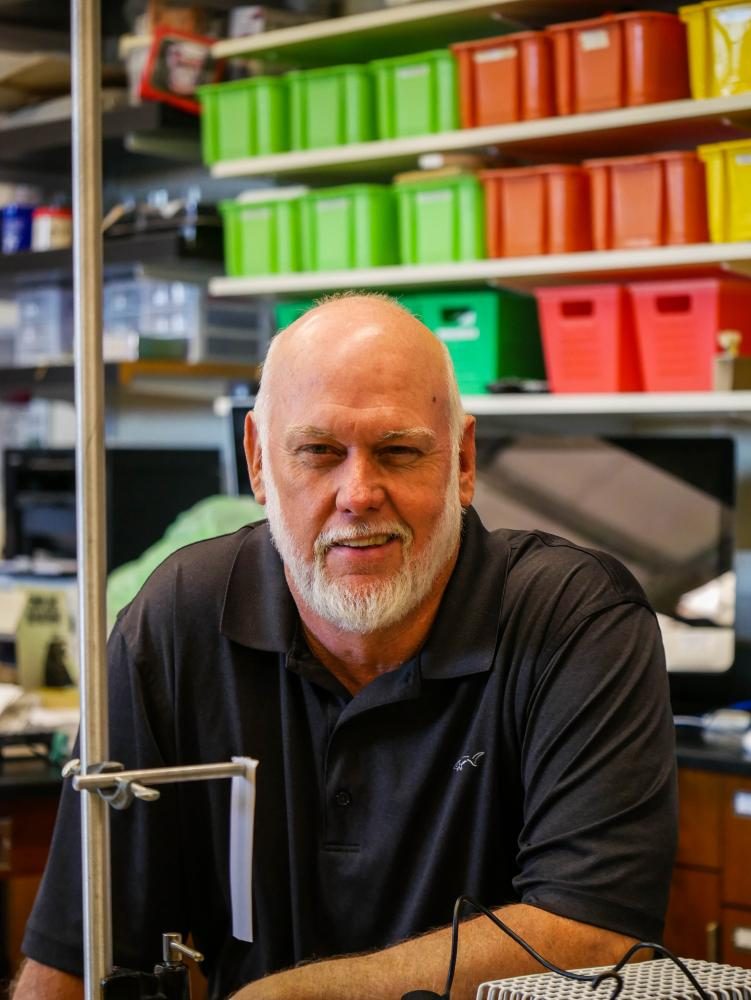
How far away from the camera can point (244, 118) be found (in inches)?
139

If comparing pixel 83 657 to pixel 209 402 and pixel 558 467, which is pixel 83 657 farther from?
pixel 209 402

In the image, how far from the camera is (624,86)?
297cm

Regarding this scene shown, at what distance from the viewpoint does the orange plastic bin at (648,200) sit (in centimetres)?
291

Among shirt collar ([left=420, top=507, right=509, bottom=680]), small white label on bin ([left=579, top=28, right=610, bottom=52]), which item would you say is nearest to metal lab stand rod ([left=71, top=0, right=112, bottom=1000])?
shirt collar ([left=420, top=507, right=509, bottom=680])

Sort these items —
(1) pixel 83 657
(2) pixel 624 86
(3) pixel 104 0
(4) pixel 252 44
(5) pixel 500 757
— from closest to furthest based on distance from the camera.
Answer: (1) pixel 83 657 → (5) pixel 500 757 → (2) pixel 624 86 → (4) pixel 252 44 → (3) pixel 104 0

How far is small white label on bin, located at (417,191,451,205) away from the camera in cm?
322

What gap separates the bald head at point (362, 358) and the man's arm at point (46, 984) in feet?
1.90

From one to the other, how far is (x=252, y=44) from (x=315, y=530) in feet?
8.01

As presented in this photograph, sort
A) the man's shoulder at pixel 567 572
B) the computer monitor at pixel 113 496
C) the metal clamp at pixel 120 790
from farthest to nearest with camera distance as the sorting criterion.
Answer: the computer monitor at pixel 113 496
the man's shoulder at pixel 567 572
the metal clamp at pixel 120 790

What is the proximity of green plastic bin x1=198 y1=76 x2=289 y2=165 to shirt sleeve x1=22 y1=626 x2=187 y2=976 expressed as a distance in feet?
7.60

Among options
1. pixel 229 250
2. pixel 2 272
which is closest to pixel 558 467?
pixel 229 250

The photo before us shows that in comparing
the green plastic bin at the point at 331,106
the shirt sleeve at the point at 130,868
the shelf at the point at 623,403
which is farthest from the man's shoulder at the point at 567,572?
the green plastic bin at the point at 331,106

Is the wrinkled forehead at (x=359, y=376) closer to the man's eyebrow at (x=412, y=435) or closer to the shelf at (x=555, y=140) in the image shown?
the man's eyebrow at (x=412, y=435)

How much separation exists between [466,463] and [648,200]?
5.43 feet
